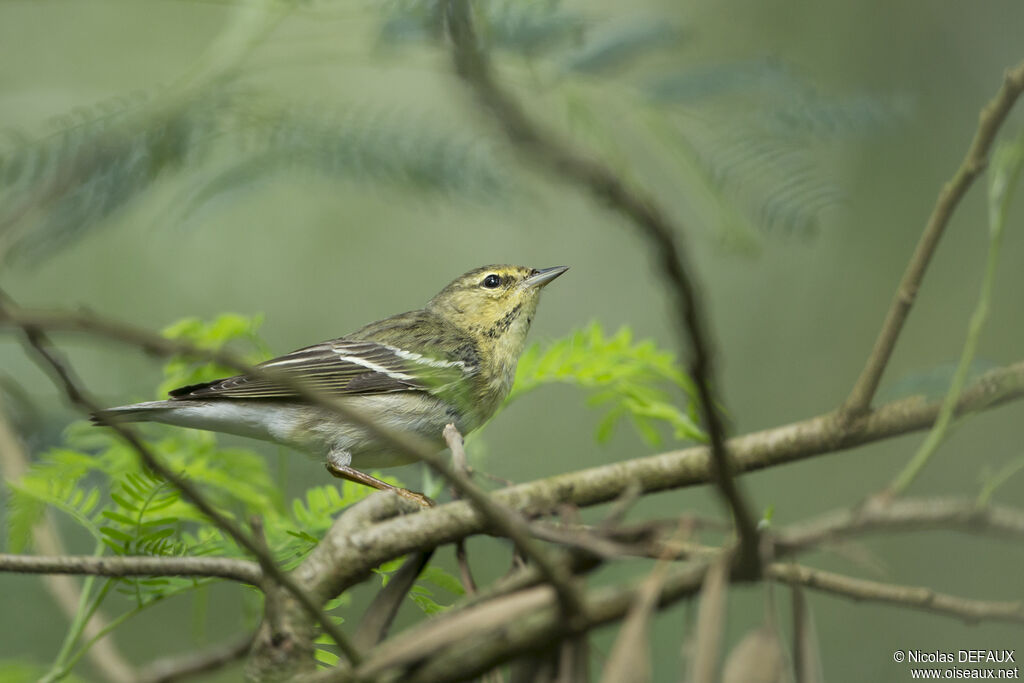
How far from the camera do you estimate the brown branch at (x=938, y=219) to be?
1.11 m

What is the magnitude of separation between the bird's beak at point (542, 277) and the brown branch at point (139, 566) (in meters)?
3.10

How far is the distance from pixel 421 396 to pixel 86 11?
281 inches

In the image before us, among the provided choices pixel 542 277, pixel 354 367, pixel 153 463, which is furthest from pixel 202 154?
pixel 542 277

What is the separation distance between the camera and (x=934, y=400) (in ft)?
5.06

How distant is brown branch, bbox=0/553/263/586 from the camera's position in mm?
1497

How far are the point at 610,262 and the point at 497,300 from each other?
4.99m

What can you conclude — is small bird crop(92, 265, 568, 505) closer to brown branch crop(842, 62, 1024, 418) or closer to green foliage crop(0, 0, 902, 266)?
green foliage crop(0, 0, 902, 266)

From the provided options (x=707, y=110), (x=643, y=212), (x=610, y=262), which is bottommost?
(x=643, y=212)

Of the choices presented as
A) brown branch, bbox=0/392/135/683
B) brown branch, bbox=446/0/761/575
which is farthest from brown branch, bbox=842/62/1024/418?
brown branch, bbox=0/392/135/683

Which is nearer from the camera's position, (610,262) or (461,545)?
(461,545)

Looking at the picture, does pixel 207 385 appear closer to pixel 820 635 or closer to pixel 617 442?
pixel 820 635

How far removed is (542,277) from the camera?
462 cm

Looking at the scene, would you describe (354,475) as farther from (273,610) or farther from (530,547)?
(530,547)

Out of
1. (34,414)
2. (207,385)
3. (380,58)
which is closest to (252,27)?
(380,58)
